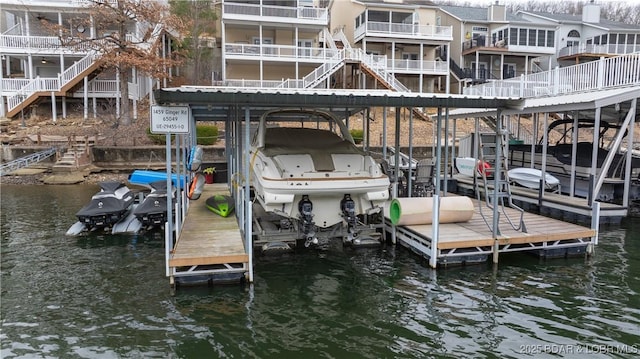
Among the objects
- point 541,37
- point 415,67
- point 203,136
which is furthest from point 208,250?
point 541,37

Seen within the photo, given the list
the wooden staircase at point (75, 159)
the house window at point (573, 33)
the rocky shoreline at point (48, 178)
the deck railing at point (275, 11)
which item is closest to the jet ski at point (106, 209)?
the rocky shoreline at point (48, 178)

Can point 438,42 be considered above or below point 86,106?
above

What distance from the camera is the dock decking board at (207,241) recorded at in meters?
6.85

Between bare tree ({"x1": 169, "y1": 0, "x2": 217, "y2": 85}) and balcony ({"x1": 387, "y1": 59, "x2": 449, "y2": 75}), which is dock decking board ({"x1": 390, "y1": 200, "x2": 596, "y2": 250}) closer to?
balcony ({"x1": 387, "y1": 59, "x2": 449, "y2": 75})

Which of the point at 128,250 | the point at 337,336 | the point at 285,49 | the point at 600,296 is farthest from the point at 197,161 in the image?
the point at 285,49

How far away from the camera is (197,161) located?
37.6 ft

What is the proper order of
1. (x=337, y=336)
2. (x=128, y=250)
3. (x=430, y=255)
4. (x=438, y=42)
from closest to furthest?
(x=337, y=336)
(x=430, y=255)
(x=128, y=250)
(x=438, y=42)

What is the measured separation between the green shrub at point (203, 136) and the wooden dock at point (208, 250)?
1322 cm

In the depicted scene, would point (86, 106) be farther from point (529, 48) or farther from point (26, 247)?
point (529, 48)

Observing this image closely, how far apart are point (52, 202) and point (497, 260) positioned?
12854 mm

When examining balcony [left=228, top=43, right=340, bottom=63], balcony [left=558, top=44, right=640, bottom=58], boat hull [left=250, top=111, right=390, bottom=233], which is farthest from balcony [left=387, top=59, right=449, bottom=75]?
boat hull [left=250, top=111, right=390, bottom=233]

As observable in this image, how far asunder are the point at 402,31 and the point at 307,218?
99.3 ft

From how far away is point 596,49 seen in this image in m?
38.9

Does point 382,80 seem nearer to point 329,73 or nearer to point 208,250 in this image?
point 329,73
